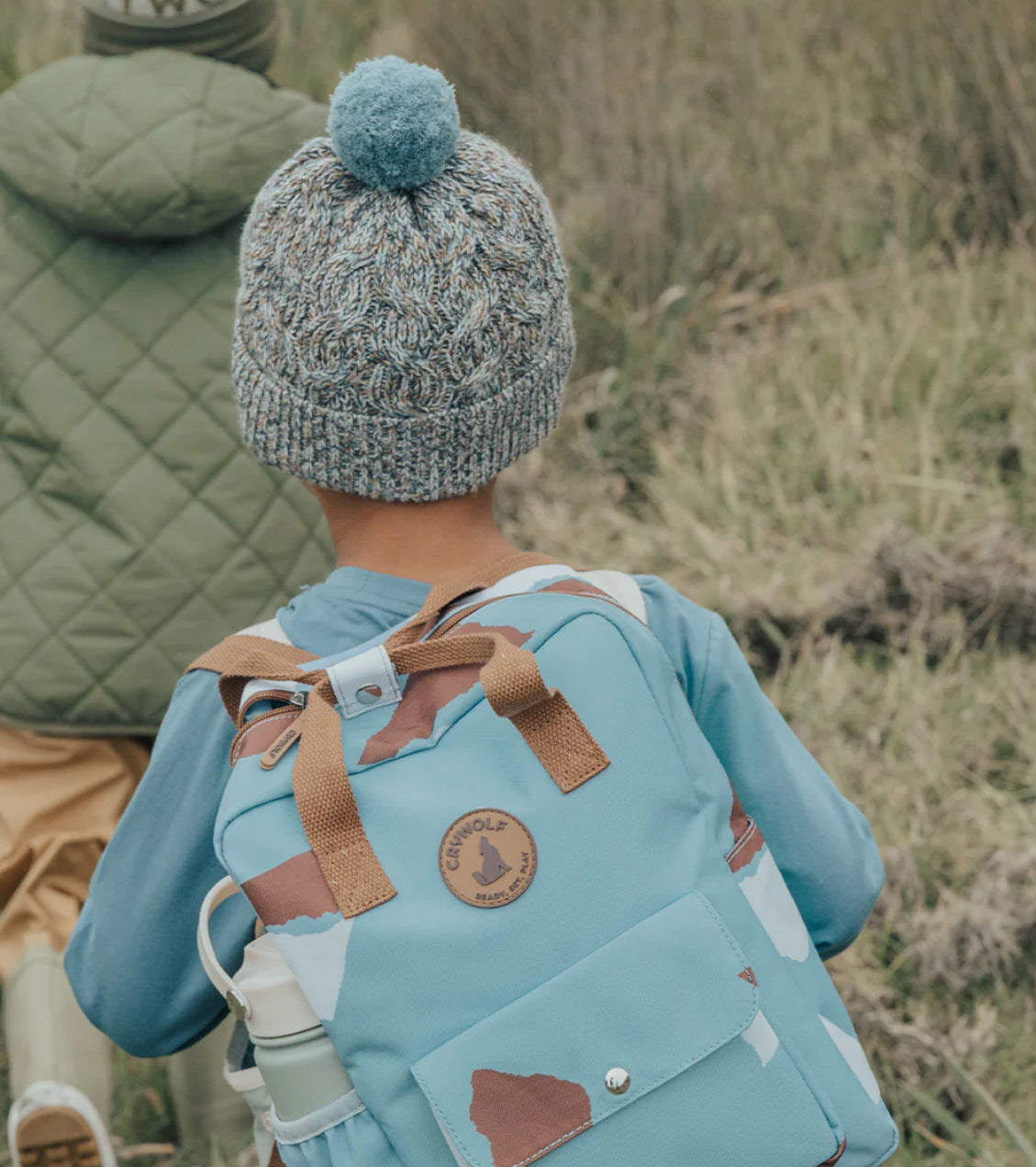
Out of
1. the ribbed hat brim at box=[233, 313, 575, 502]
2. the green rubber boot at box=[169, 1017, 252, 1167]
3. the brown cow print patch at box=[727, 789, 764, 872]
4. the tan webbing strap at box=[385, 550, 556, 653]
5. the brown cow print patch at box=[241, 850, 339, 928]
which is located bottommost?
the green rubber boot at box=[169, 1017, 252, 1167]

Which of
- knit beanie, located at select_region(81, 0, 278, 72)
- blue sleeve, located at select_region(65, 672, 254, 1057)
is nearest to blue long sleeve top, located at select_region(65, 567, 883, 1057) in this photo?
blue sleeve, located at select_region(65, 672, 254, 1057)

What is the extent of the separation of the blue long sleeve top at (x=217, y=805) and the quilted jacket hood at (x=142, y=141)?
929 mm

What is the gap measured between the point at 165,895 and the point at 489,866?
420 mm

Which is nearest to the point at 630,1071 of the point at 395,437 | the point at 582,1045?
the point at 582,1045

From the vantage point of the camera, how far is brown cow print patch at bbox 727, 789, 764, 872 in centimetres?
133

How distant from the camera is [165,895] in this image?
144 cm

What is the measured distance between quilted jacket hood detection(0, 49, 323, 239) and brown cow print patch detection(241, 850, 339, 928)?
50.0 inches

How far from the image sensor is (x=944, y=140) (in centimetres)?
455

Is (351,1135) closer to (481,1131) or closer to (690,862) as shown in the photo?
(481,1131)

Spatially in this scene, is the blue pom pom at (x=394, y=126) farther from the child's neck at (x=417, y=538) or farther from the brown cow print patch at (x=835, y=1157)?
the brown cow print patch at (x=835, y=1157)

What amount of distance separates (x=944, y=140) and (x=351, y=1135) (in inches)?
162

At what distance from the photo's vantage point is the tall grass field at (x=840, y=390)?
2490mm

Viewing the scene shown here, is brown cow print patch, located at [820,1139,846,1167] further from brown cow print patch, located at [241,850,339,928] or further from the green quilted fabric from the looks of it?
the green quilted fabric

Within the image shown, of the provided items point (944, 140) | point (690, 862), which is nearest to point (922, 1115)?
point (690, 862)
